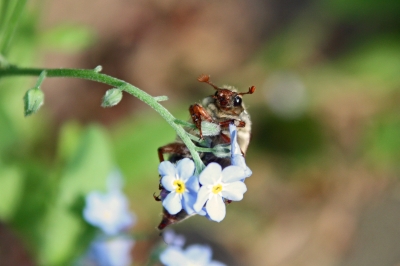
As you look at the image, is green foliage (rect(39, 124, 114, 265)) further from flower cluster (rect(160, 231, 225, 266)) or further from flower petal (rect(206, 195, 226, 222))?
flower petal (rect(206, 195, 226, 222))

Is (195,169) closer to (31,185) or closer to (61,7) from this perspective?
(31,185)

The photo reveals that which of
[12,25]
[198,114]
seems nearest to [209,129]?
[198,114]

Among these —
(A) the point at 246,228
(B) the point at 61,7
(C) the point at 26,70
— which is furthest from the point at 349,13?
(C) the point at 26,70

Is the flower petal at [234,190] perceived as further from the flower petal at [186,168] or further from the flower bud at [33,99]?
the flower bud at [33,99]

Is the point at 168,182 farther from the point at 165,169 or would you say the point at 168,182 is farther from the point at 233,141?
the point at 233,141

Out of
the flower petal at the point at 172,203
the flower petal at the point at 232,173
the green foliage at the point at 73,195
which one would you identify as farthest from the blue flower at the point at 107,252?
the flower petal at the point at 232,173

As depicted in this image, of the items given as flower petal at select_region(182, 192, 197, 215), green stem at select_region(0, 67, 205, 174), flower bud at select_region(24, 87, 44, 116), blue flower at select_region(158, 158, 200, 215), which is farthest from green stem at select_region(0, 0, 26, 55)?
flower petal at select_region(182, 192, 197, 215)
